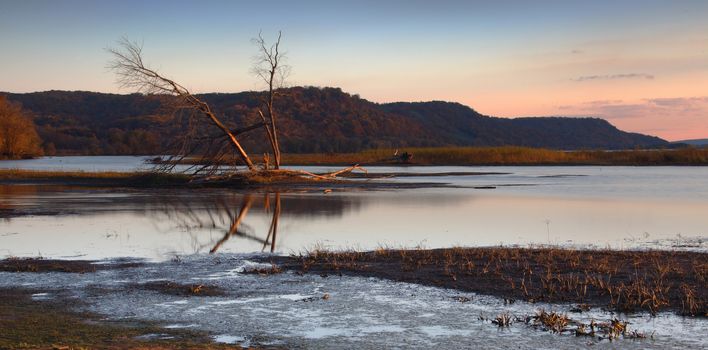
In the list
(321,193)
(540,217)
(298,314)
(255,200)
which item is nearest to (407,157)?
(321,193)

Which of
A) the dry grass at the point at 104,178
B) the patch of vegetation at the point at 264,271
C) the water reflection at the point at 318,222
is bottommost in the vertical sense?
the patch of vegetation at the point at 264,271

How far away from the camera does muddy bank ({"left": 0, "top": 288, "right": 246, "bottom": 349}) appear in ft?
25.1

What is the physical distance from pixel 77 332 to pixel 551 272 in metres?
7.42

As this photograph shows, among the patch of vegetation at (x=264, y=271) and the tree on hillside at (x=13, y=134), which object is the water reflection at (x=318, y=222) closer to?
the patch of vegetation at (x=264, y=271)

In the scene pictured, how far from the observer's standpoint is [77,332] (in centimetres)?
821

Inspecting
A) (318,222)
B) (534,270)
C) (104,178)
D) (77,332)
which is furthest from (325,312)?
(104,178)

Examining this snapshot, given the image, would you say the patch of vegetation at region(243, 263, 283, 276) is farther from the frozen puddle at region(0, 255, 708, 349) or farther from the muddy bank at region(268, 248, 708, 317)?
the muddy bank at region(268, 248, 708, 317)

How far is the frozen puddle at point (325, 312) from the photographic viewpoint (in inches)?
319

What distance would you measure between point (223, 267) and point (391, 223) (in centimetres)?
814

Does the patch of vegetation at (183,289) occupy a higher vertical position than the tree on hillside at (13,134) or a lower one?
lower

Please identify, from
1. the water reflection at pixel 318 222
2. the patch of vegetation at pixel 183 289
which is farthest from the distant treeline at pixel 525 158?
the patch of vegetation at pixel 183 289

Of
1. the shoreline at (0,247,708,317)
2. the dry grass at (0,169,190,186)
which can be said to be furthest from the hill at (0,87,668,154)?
the shoreline at (0,247,708,317)

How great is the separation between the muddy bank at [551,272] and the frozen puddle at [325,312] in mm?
466

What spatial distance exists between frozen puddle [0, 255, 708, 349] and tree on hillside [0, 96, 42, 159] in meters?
77.3
